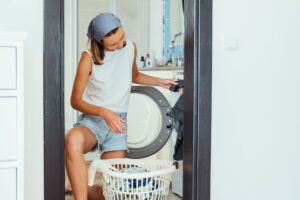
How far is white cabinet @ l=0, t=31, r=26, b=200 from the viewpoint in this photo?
1188 millimetres

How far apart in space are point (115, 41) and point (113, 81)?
276 mm

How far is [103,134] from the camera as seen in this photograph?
256cm

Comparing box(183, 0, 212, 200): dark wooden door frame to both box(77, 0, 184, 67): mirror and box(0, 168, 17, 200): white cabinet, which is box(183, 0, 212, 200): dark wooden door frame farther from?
box(0, 168, 17, 200): white cabinet

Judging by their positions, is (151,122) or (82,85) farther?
(151,122)

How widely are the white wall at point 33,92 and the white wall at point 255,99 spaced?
34.7 inches

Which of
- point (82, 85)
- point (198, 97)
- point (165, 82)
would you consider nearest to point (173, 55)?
point (165, 82)

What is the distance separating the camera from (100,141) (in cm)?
256

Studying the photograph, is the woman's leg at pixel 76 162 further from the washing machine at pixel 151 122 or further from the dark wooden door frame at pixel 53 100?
the washing machine at pixel 151 122

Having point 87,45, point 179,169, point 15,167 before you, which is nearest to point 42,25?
point 15,167

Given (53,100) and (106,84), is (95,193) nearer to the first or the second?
(106,84)

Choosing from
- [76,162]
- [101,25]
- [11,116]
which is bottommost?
[76,162]

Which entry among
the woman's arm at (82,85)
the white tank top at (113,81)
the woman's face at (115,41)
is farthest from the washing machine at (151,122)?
the woman's arm at (82,85)

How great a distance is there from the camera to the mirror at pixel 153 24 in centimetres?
263

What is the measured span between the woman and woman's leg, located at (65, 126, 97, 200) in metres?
0.07
